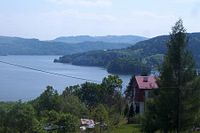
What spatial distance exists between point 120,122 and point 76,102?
29.9 ft

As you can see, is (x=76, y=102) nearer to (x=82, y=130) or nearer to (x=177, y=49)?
(x=82, y=130)

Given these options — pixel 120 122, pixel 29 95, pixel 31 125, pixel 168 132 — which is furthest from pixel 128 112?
pixel 29 95

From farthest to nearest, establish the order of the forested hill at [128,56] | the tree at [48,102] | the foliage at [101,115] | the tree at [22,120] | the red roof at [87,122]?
1. the forested hill at [128,56]
2. the tree at [48,102]
3. the red roof at [87,122]
4. the foliage at [101,115]
5. the tree at [22,120]

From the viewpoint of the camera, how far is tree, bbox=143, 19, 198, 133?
18.2 meters

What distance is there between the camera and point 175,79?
60.4 ft

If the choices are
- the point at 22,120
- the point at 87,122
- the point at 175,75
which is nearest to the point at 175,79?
the point at 175,75

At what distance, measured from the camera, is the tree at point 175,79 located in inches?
716

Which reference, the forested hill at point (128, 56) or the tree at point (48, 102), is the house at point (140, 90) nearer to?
the tree at point (48, 102)

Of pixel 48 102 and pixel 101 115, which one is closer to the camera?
pixel 101 115

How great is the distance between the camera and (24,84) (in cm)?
8819

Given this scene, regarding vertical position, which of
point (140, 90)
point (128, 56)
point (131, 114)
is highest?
point (128, 56)

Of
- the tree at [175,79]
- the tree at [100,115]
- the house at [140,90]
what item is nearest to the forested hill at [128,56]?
the house at [140,90]

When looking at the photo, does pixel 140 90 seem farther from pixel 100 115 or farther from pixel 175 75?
pixel 175 75

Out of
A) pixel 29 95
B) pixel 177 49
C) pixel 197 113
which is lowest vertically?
pixel 29 95
